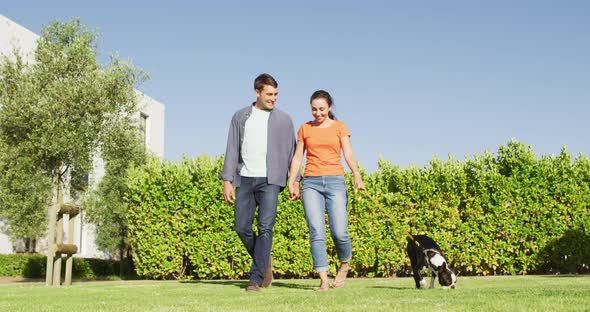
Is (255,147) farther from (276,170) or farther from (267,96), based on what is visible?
(267,96)

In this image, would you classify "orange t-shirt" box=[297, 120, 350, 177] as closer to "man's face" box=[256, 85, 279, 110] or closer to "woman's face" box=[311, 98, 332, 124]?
"woman's face" box=[311, 98, 332, 124]

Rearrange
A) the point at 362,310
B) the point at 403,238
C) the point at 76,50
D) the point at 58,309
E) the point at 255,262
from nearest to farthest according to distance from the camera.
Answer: the point at 362,310
the point at 58,309
the point at 255,262
the point at 403,238
the point at 76,50

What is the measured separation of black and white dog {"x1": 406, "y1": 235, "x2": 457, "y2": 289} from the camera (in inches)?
288

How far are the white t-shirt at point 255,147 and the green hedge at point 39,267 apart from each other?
508 inches

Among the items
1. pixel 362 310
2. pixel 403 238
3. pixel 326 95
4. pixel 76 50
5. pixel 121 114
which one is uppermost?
pixel 76 50

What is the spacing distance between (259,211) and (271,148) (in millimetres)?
720

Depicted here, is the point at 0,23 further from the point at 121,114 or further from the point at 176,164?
the point at 176,164

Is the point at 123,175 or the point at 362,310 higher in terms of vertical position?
the point at 123,175

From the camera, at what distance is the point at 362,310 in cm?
432

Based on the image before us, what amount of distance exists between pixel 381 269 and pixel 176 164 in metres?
5.34

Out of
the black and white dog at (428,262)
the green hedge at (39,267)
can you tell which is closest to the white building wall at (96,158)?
the green hedge at (39,267)

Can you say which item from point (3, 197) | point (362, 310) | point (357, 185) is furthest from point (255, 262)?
point (3, 197)

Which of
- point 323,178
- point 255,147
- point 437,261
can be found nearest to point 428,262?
point 437,261

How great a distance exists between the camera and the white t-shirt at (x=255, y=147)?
702 centimetres
